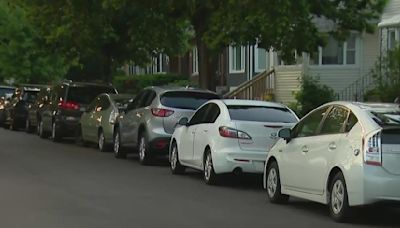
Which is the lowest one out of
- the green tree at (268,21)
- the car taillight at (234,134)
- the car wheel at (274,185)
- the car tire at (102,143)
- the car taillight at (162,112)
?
the car tire at (102,143)

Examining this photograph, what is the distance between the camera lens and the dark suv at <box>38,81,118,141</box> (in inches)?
1026

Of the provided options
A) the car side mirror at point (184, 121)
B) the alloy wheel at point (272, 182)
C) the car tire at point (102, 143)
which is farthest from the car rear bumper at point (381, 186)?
the car tire at point (102, 143)

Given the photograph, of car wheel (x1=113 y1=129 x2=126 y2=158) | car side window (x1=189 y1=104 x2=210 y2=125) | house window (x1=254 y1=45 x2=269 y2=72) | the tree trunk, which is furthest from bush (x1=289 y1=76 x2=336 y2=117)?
car side window (x1=189 y1=104 x2=210 y2=125)

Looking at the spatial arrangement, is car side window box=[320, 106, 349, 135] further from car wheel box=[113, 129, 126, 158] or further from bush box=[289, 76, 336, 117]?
bush box=[289, 76, 336, 117]

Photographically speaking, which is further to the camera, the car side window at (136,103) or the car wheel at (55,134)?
the car wheel at (55,134)

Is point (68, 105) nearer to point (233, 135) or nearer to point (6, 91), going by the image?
point (233, 135)

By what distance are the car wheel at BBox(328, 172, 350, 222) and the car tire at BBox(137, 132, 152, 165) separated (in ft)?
26.4

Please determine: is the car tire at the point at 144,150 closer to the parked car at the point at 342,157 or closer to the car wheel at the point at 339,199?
the parked car at the point at 342,157

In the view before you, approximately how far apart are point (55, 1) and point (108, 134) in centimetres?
638

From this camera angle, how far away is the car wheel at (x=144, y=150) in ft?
61.1

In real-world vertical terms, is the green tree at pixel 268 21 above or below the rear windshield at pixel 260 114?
above

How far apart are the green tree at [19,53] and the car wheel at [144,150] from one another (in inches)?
964

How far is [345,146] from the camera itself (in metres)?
10.7

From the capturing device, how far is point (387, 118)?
10.8m
